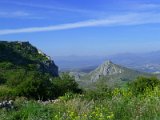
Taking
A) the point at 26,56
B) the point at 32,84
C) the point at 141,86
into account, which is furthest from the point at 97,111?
the point at 26,56

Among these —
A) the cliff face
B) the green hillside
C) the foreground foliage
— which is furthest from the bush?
the cliff face

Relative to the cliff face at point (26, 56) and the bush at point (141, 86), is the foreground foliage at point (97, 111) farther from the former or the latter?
the cliff face at point (26, 56)

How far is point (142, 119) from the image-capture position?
32.7 ft

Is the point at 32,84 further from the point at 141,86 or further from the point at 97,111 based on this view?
the point at 97,111

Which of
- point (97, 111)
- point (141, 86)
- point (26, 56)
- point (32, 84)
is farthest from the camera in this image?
point (26, 56)

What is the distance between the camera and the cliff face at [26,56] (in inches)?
2574

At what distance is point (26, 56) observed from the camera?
73938 millimetres

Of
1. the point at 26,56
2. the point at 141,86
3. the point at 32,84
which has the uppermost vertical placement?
the point at 26,56

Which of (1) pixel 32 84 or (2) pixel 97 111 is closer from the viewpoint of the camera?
(2) pixel 97 111

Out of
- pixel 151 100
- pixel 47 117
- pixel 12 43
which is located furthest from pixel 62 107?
pixel 12 43

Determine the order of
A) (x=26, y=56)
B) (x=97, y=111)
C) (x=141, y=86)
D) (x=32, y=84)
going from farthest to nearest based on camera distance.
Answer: (x=26, y=56), (x=32, y=84), (x=141, y=86), (x=97, y=111)

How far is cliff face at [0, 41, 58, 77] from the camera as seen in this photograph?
6538cm

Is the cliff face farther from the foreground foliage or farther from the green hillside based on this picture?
the foreground foliage

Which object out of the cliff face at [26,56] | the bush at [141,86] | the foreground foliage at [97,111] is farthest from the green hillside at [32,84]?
the cliff face at [26,56]
